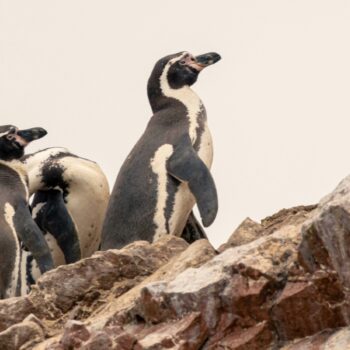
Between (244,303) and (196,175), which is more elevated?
(196,175)

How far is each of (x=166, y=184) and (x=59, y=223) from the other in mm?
1755

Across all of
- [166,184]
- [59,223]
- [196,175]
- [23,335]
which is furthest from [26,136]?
[23,335]

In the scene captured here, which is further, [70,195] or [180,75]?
[70,195]

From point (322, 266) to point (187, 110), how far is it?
7.06 meters

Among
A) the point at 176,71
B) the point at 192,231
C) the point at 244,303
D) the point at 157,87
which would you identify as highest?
the point at 176,71

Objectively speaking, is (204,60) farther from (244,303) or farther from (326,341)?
(326,341)

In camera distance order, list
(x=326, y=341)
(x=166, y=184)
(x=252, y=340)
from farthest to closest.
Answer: (x=166, y=184) → (x=252, y=340) → (x=326, y=341)

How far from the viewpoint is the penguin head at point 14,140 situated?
14922 millimetres

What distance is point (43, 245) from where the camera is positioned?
45.5ft

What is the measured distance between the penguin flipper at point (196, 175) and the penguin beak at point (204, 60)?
163cm

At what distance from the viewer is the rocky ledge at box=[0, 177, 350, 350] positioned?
735cm

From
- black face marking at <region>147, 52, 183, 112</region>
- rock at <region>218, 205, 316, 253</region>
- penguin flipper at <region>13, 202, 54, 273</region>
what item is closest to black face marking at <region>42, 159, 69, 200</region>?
black face marking at <region>147, 52, 183, 112</region>

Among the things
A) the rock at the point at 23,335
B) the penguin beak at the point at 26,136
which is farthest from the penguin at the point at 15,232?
the rock at the point at 23,335

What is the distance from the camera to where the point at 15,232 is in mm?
13719
